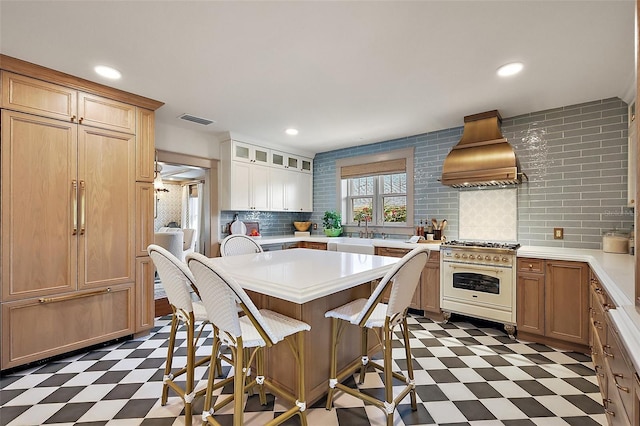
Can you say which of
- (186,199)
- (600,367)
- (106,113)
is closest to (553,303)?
(600,367)

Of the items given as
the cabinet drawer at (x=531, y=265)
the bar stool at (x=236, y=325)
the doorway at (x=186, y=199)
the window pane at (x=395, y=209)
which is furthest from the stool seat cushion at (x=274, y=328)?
the window pane at (x=395, y=209)

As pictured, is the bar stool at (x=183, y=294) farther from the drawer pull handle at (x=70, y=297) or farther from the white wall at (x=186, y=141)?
the white wall at (x=186, y=141)

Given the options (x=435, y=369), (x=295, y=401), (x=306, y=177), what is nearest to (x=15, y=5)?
(x=295, y=401)

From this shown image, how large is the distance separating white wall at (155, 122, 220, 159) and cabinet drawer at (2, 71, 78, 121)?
1170 mm

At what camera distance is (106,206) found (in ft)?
8.73

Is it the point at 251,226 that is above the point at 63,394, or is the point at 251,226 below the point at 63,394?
above

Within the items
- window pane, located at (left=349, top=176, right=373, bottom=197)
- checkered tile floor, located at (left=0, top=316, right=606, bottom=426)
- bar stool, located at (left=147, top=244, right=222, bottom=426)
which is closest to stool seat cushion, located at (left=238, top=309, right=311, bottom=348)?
bar stool, located at (left=147, top=244, right=222, bottom=426)

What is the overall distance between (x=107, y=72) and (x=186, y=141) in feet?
5.17

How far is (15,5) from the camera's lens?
1635 millimetres

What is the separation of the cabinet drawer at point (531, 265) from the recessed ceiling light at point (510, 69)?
5.67ft

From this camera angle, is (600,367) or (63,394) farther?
(63,394)

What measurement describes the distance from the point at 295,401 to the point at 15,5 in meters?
2.66

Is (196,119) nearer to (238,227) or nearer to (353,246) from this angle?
(238,227)

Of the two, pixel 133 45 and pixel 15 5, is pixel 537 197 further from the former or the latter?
pixel 15 5
